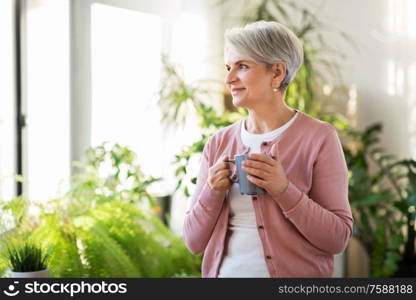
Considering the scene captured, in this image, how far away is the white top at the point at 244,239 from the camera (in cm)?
185

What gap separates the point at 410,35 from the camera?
4586 mm

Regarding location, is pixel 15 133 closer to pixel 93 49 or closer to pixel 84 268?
pixel 93 49

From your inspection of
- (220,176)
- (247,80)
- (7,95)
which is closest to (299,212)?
(220,176)

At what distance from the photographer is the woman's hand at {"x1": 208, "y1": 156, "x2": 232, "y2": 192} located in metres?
1.82

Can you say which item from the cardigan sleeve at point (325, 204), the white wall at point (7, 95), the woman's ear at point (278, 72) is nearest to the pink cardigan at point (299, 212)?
the cardigan sleeve at point (325, 204)

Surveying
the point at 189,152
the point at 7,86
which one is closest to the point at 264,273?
the point at 189,152

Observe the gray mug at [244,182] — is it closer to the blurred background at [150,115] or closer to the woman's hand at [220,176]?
the woman's hand at [220,176]

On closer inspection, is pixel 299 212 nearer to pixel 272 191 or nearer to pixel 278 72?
pixel 272 191

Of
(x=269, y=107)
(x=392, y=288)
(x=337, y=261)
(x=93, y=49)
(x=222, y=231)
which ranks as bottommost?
(x=337, y=261)

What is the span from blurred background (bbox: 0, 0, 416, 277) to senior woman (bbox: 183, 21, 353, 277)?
77cm

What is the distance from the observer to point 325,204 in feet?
6.02

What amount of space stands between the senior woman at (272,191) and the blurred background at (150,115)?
2.53ft

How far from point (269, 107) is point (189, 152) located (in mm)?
1324

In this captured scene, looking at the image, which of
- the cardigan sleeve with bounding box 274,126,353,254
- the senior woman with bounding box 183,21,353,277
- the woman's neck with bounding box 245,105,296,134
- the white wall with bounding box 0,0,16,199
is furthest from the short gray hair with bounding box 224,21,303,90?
the white wall with bounding box 0,0,16,199
